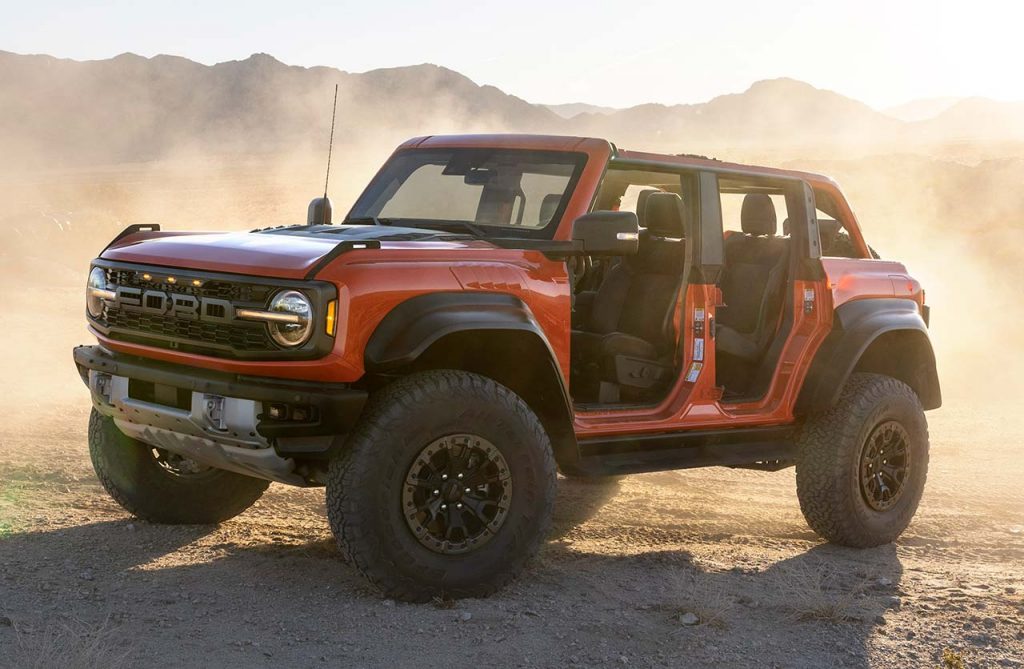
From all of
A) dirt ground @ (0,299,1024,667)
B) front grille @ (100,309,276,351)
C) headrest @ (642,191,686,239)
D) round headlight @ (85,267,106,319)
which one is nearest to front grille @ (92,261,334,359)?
front grille @ (100,309,276,351)

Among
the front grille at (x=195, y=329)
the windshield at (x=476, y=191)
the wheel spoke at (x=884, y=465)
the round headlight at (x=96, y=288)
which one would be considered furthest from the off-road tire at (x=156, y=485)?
the wheel spoke at (x=884, y=465)

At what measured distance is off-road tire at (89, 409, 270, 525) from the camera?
6.39 metres

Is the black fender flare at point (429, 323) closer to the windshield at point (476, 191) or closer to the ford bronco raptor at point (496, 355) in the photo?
the ford bronco raptor at point (496, 355)

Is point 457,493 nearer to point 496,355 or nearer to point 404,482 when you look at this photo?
point 404,482

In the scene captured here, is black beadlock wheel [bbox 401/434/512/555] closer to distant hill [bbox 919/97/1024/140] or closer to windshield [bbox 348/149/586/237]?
windshield [bbox 348/149/586/237]

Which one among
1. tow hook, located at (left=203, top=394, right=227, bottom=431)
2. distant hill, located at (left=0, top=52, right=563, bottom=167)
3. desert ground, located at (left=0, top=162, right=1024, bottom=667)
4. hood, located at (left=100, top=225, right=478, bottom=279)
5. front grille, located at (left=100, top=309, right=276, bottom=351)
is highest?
distant hill, located at (left=0, top=52, right=563, bottom=167)

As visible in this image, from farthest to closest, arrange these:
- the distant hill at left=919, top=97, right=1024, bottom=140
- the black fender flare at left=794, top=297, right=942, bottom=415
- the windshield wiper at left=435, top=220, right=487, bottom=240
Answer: the distant hill at left=919, top=97, right=1024, bottom=140 < the black fender flare at left=794, top=297, right=942, bottom=415 < the windshield wiper at left=435, top=220, right=487, bottom=240

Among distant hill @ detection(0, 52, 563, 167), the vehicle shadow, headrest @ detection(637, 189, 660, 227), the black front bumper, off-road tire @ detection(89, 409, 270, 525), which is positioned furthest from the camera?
distant hill @ detection(0, 52, 563, 167)

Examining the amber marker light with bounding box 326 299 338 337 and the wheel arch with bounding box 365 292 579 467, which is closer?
the amber marker light with bounding box 326 299 338 337

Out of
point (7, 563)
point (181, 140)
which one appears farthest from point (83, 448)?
point (181, 140)

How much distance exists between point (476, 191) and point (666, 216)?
3.23 ft

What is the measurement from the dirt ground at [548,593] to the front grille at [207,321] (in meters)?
1.13

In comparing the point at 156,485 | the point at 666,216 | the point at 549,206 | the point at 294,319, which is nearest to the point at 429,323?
the point at 294,319

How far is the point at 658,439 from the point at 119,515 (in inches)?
117
